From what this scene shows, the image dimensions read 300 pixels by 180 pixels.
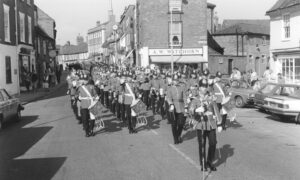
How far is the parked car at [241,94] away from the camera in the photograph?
1964cm

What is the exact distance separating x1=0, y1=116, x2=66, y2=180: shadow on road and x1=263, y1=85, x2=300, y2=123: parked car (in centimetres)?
797

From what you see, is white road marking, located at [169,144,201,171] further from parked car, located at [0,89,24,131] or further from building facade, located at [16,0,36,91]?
building facade, located at [16,0,36,91]

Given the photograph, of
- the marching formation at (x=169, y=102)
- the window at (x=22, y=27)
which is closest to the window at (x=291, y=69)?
the marching formation at (x=169, y=102)

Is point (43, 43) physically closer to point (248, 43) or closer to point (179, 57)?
point (179, 57)

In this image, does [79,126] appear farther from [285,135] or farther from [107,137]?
[285,135]

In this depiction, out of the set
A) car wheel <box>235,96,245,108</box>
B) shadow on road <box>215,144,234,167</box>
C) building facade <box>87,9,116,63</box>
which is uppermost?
building facade <box>87,9,116,63</box>

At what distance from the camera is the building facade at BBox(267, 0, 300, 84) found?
26812mm

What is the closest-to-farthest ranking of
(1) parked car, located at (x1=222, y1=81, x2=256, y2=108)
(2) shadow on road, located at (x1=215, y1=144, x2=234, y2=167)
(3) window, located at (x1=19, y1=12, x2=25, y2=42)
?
1. (2) shadow on road, located at (x1=215, y1=144, x2=234, y2=167)
2. (1) parked car, located at (x1=222, y1=81, x2=256, y2=108)
3. (3) window, located at (x1=19, y1=12, x2=25, y2=42)

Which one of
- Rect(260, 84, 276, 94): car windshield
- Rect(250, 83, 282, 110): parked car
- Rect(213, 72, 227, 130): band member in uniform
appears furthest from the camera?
Rect(260, 84, 276, 94): car windshield

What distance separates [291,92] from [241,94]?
4.29m

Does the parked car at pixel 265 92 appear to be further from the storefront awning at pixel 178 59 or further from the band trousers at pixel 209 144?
the storefront awning at pixel 178 59

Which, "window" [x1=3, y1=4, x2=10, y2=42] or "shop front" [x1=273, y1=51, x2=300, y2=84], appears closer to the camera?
"shop front" [x1=273, y1=51, x2=300, y2=84]

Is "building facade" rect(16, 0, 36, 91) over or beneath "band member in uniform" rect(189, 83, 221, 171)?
over

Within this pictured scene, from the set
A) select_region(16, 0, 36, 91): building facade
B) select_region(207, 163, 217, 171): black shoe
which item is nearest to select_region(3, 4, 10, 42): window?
select_region(16, 0, 36, 91): building facade
